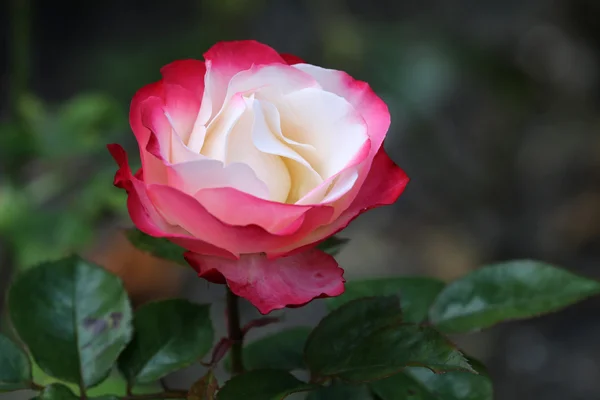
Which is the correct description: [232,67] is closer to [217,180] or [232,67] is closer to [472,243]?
[217,180]

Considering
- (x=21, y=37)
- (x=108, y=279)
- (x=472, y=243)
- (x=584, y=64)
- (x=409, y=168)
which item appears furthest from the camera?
(x=584, y=64)

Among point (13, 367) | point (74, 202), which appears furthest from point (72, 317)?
point (74, 202)

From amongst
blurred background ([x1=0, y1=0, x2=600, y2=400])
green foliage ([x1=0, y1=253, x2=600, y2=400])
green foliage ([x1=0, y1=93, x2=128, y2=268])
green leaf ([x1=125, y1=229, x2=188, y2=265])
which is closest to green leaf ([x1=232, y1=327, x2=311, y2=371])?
green foliage ([x1=0, y1=253, x2=600, y2=400])

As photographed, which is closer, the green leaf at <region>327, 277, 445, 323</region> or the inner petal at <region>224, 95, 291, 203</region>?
the inner petal at <region>224, 95, 291, 203</region>

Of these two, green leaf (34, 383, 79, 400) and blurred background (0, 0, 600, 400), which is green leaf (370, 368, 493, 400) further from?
blurred background (0, 0, 600, 400)

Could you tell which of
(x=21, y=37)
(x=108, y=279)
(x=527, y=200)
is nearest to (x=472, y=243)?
(x=527, y=200)

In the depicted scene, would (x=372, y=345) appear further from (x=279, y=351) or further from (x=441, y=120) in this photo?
(x=441, y=120)

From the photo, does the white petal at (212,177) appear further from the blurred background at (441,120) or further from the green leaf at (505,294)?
the blurred background at (441,120)
